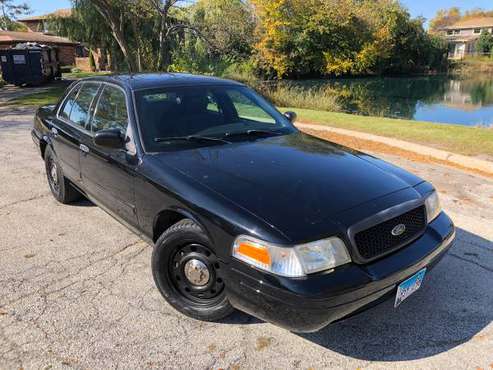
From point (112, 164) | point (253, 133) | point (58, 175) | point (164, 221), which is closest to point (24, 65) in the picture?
point (58, 175)

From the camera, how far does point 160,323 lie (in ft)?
9.70

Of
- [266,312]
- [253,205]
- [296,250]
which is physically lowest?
[266,312]

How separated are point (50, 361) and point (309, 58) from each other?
37.3 metres

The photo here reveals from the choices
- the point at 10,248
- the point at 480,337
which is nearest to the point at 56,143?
the point at 10,248

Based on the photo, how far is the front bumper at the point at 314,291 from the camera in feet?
7.65

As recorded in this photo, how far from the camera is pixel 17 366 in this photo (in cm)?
254

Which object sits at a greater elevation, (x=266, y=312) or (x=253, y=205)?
(x=253, y=205)

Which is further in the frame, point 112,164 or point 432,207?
point 112,164

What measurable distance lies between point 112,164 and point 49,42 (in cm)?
4028

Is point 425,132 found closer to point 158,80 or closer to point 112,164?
point 158,80

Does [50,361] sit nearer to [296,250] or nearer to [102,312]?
[102,312]

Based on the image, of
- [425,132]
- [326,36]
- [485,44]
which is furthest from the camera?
[485,44]

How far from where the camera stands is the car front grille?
99.8 inches

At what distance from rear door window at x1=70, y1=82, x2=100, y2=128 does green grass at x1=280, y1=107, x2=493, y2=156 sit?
6720 millimetres
